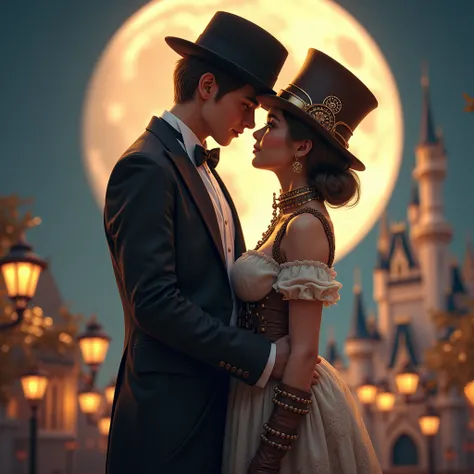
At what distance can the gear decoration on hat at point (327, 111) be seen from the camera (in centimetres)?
443

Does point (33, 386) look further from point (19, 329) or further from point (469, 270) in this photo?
point (469, 270)

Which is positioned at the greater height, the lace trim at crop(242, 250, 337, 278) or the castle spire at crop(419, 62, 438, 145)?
the castle spire at crop(419, 62, 438, 145)

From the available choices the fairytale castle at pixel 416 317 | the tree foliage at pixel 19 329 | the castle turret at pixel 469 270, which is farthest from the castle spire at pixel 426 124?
the tree foliage at pixel 19 329

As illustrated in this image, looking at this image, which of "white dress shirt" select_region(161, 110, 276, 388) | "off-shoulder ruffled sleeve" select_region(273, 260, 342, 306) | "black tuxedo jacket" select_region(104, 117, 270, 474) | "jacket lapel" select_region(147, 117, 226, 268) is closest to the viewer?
"black tuxedo jacket" select_region(104, 117, 270, 474)

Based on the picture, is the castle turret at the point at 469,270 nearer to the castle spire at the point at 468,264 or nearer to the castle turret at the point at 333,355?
the castle spire at the point at 468,264

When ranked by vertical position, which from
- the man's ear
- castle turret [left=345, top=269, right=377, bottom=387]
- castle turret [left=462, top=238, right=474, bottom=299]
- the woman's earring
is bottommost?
the woman's earring

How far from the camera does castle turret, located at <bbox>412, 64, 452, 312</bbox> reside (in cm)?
6266

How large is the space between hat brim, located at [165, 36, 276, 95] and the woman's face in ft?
0.49

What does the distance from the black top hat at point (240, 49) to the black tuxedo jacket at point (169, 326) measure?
56 centimetres

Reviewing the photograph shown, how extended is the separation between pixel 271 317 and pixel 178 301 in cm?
55

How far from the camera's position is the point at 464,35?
69.3 metres

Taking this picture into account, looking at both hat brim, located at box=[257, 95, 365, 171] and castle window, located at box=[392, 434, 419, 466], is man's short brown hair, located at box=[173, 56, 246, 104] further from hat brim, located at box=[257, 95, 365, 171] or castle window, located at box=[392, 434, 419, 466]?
castle window, located at box=[392, 434, 419, 466]

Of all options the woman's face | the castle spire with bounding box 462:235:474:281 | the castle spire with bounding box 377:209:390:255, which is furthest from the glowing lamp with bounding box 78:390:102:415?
the castle spire with bounding box 377:209:390:255

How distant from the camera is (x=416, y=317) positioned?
6944cm
